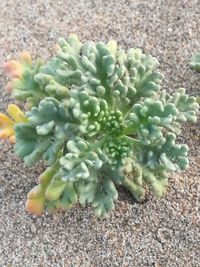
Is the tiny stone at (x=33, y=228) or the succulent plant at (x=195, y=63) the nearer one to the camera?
the tiny stone at (x=33, y=228)

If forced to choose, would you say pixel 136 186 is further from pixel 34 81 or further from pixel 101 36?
pixel 101 36

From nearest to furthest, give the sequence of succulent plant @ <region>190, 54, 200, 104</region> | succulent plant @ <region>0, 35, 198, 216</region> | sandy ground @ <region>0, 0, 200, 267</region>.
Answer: succulent plant @ <region>0, 35, 198, 216</region> < sandy ground @ <region>0, 0, 200, 267</region> < succulent plant @ <region>190, 54, 200, 104</region>

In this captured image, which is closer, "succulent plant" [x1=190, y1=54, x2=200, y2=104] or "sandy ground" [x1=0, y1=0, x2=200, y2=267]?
"sandy ground" [x1=0, y1=0, x2=200, y2=267]

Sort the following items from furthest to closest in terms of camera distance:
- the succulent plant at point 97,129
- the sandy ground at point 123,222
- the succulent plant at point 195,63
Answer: the succulent plant at point 195,63 → the sandy ground at point 123,222 → the succulent plant at point 97,129

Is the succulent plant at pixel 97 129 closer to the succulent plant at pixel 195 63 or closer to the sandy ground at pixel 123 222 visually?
the sandy ground at pixel 123 222

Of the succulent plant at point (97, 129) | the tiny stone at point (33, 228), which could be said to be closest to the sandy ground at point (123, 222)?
the tiny stone at point (33, 228)

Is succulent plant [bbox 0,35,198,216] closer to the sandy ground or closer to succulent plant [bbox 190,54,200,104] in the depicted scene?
the sandy ground

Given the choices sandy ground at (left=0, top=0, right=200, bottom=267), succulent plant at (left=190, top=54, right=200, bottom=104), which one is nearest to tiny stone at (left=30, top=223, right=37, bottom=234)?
sandy ground at (left=0, top=0, right=200, bottom=267)

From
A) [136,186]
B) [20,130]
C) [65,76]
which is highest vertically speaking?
[65,76]

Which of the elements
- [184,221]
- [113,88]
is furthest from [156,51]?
[184,221]
